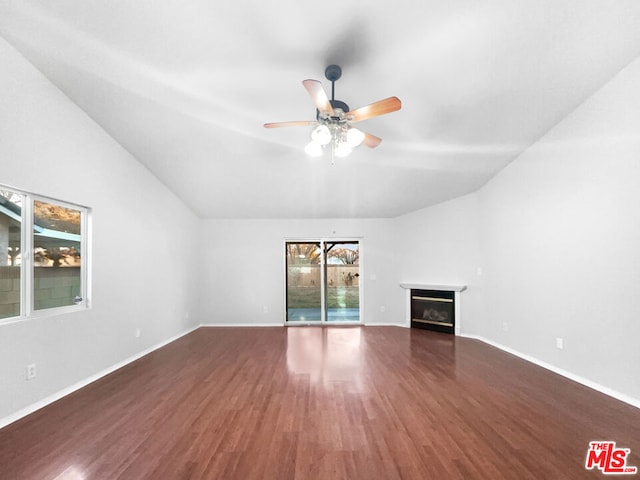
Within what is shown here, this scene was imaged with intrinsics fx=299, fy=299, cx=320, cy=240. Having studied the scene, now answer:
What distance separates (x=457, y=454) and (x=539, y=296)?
110 inches

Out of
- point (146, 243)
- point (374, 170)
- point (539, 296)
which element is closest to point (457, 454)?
point (539, 296)

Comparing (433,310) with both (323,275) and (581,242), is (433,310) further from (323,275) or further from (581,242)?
(581,242)

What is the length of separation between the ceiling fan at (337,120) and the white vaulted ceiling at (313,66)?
40 centimetres

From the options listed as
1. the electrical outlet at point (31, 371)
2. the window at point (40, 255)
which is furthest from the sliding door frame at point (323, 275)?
the electrical outlet at point (31, 371)

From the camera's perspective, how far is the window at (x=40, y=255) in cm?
263

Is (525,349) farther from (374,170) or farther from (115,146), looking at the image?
(115,146)

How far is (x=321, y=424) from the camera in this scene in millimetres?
2496

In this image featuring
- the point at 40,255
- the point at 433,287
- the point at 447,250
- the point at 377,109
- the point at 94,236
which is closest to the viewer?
the point at 377,109

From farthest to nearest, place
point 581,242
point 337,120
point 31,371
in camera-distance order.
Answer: point 581,242 < point 31,371 < point 337,120

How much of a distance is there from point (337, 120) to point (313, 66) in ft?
1.83

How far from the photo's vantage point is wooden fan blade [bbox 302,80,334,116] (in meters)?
1.94

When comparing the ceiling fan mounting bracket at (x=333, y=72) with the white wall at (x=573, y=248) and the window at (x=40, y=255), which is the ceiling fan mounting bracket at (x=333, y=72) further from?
the window at (x=40, y=255)

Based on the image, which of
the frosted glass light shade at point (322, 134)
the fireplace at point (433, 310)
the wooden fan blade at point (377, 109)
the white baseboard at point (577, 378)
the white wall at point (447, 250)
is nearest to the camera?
the wooden fan blade at point (377, 109)

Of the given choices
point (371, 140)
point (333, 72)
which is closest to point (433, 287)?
point (371, 140)
